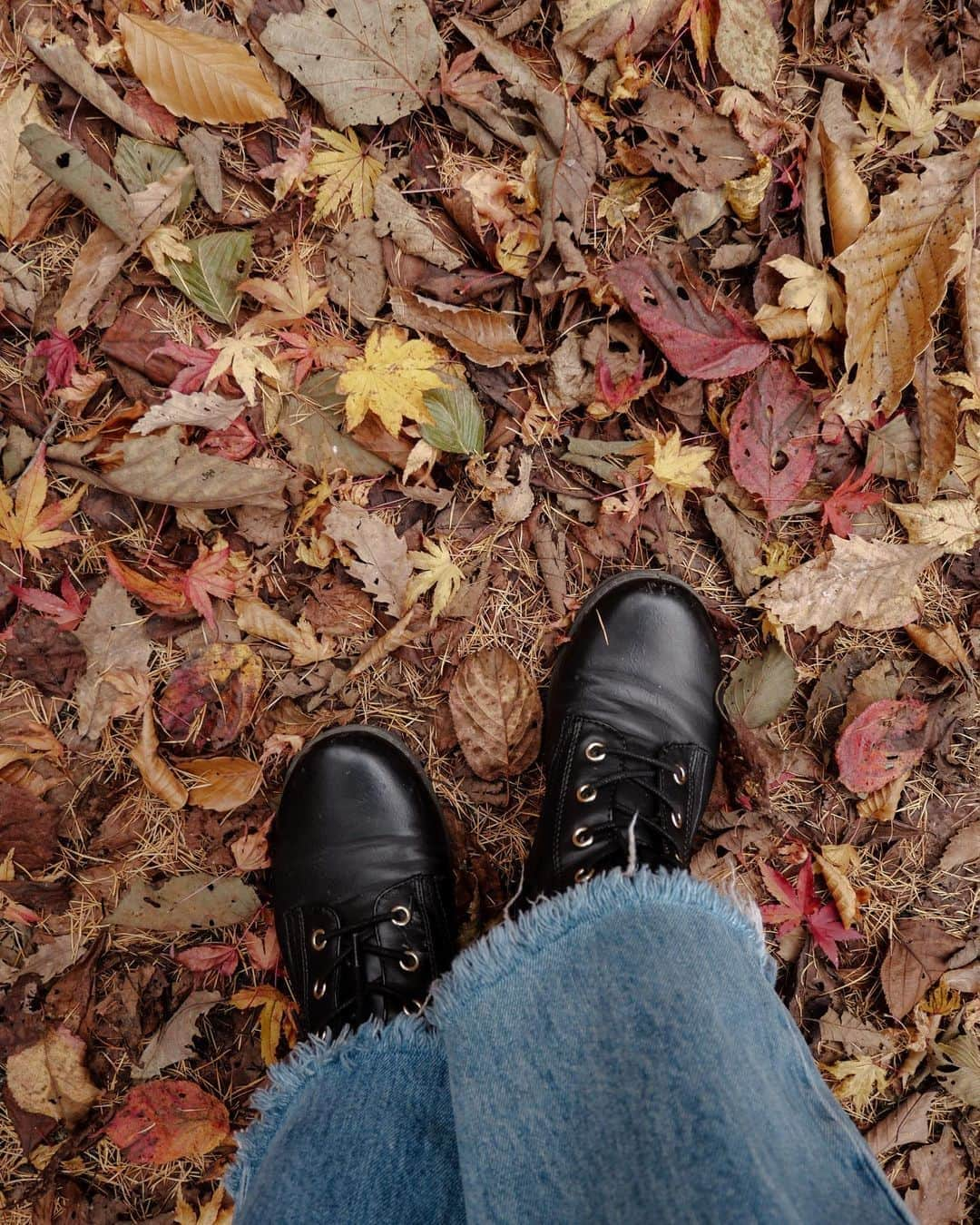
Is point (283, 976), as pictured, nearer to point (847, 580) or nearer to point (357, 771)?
point (357, 771)

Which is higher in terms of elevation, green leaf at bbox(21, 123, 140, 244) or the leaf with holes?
green leaf at bbox(21, 123, 140, 244)

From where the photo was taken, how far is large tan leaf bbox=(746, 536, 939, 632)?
4.85ft

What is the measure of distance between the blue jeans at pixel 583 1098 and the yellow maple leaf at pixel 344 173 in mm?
1241

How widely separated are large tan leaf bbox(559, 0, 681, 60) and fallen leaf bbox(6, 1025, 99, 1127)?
6.69ft

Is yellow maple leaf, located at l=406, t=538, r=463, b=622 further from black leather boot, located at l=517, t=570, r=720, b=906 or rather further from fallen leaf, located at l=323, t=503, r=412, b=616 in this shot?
black leather boot, located at l=517, t=570, r=720, b=906

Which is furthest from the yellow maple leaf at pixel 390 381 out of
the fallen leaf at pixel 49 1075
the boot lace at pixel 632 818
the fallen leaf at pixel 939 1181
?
the fallen leaf at pixel 939 1181

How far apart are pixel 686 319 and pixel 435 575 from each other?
662 millimetres

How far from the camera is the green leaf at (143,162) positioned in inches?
53.0

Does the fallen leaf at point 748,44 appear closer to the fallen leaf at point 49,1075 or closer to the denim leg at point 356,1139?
the denim leg at point 356,1139

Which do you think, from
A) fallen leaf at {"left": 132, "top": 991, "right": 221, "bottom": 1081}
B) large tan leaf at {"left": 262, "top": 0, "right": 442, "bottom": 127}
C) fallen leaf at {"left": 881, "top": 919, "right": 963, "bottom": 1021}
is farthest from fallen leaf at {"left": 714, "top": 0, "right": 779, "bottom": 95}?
fallen leaf at {"left": 132, "top": 991, "right": 221, "bottom": 1081}

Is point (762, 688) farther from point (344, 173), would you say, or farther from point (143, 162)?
point (143, 162)

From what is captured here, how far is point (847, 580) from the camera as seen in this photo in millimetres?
1487

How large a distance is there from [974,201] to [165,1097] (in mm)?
2258

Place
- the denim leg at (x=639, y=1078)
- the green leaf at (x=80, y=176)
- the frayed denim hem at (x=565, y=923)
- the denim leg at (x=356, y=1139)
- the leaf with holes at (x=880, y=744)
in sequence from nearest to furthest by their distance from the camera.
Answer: the denim leg at (x=639, y=1078)
the denim leg at (x=356, y=1139)
the frayed denim hem at (x=565, y=923)
the green leaf at (x=80, y=176)
the leaf with holes at (x=880, y=744)
